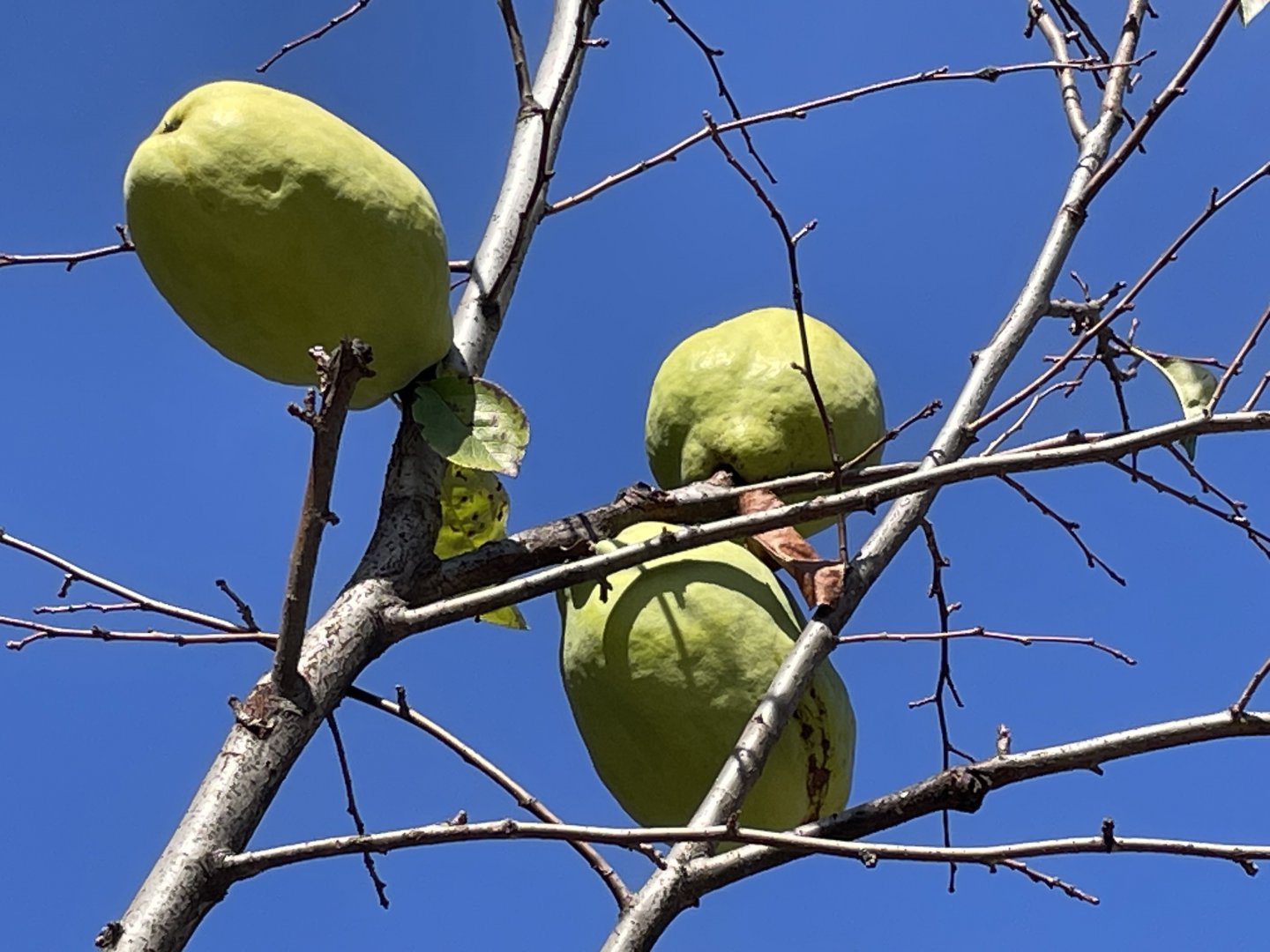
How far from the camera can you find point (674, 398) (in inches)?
124

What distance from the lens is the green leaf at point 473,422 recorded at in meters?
2.40

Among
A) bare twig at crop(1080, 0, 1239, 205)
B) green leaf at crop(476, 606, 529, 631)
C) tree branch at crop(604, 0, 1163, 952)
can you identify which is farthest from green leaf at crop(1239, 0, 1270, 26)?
green leaf at crop(476, 606, 529, 631)

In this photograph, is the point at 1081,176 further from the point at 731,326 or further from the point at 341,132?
the point at 341,132

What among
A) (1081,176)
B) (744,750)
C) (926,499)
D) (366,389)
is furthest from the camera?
(1081,176)

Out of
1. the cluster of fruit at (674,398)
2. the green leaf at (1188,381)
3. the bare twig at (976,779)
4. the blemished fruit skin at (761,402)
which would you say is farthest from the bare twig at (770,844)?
the blemished fruit skin at (761,402)

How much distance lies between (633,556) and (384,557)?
1.56 feet

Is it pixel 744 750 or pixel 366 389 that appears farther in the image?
pixel 366 389

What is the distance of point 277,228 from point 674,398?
1212mm

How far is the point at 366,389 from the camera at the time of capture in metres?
2.49

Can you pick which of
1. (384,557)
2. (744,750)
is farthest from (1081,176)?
(384,557)

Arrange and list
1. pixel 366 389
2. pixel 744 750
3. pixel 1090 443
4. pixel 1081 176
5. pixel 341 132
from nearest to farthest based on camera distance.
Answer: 1. pixel 1090 443
2. pixel 744 750
3. pixel 341 132
4. pixel 366 389
5. pixel 1081 176

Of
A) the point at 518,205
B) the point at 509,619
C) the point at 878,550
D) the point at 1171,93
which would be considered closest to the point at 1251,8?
the point at 1171,93

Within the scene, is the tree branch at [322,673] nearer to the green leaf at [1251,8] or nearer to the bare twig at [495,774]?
the bare twig at [495,774]

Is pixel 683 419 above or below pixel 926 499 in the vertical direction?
above
